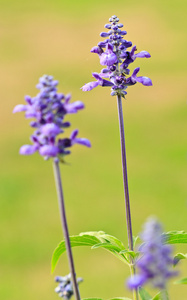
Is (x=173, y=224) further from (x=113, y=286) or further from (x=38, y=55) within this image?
(x=38, y=55)

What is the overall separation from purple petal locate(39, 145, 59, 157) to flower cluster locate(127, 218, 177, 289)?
308 mm

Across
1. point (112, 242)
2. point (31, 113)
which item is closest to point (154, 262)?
point (31, 113)

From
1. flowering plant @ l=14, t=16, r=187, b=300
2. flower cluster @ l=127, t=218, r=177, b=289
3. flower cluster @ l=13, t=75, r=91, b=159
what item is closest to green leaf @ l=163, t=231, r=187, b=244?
flowering plant @ l=14, t=16, r=187, b=300

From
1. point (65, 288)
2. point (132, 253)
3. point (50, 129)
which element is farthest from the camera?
point (132, 253)

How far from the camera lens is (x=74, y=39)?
18594mm

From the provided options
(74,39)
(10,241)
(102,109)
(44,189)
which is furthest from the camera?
(74,39)

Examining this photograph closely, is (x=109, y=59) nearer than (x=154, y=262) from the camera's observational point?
No

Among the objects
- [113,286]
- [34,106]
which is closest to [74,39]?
[113,286]

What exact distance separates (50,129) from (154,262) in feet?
1.18

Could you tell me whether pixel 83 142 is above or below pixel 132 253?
above

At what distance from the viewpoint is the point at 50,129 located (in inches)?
56.0

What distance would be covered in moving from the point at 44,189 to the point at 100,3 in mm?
10213

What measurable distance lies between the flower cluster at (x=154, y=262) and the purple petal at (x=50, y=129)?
31 centimetres

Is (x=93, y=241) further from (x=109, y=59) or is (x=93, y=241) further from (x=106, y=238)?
(x=109, y=59)
